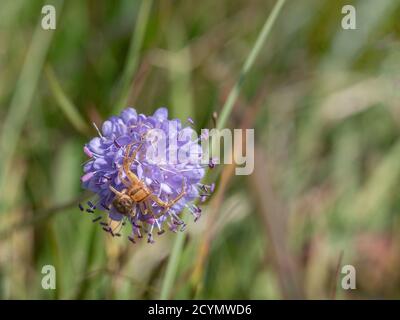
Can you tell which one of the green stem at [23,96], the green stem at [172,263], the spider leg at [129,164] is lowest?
the green stem at [172,263]

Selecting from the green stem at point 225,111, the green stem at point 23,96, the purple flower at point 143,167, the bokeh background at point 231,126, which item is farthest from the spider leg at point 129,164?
the green stem at point 23,96

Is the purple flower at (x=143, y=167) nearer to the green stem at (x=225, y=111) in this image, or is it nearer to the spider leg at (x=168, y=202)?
the spider leg at (x=168, y=202)

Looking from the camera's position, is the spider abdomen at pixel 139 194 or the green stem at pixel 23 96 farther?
the green stem at pixel 23 96

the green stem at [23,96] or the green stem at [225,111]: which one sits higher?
the green stem at [23,96]

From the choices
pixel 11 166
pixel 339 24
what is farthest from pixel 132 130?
pixel 339 24

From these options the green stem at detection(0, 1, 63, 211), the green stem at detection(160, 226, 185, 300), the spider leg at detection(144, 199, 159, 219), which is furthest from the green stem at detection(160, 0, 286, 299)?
the green stem at detection(0, 1, 63, 211)

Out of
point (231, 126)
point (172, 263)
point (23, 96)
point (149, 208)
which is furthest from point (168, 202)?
point (23, 96)

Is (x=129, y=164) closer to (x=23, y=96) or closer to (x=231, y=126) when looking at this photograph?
(x=231, y=126)
